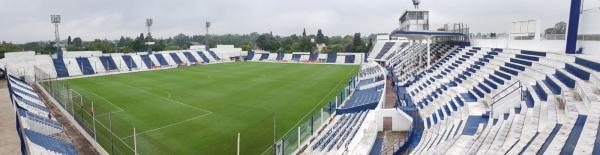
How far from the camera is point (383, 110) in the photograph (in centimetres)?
1506

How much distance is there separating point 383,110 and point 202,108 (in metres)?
10.7

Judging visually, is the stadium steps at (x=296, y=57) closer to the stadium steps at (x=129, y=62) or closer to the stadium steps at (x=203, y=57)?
the stadium steps at (x=203, y=57)

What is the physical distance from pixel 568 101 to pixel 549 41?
32.5ft

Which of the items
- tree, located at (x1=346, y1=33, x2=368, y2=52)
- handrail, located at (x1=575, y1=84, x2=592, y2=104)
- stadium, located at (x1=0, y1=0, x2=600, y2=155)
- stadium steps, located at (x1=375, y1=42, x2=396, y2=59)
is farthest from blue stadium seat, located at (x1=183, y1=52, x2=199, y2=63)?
handrail, located at (x1=575, y1=84, x2=592, y2=104)

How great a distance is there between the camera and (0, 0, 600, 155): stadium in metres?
8.70

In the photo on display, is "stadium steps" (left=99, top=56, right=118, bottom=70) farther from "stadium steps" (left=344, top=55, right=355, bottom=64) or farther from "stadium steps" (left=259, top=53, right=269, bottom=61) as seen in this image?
"stadium steps" (left=344, top=55, right=355, bottom=64)

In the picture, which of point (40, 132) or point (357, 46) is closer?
point (40, 132)

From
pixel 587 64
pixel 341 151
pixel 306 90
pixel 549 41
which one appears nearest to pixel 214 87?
pixel 306 90

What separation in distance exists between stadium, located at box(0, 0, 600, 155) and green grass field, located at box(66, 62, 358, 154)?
7 cm

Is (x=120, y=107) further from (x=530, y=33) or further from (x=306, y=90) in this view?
(x=530, y=33)

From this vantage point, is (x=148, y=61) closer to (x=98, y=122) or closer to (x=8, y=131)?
(x=98, y=122)

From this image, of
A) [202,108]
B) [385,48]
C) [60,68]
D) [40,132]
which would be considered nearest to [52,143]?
[40,132]

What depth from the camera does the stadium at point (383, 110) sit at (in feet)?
28.5

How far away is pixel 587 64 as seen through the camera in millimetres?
10703
